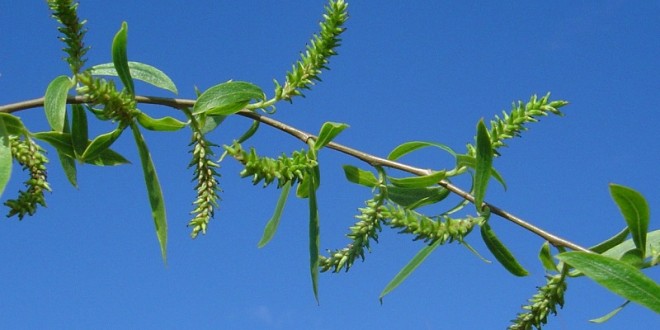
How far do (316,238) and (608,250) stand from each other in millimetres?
686

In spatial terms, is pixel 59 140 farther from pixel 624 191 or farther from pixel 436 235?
Answer: pixel 624 191

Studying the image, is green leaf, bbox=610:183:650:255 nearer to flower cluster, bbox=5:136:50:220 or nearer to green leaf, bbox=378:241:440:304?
green leaf, bbox=378:241:440:304

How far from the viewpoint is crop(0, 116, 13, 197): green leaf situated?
165 centimetres

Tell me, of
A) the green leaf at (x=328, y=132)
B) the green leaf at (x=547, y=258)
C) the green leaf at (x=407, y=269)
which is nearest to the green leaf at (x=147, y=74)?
the green leaf at (x=328, y=132)

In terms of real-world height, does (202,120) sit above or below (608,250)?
above

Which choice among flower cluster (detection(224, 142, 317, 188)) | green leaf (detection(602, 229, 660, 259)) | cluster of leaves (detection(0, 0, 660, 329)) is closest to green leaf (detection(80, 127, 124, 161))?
cluster of leaves (detection(0, 0, 660, 329))

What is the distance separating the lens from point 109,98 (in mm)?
1643

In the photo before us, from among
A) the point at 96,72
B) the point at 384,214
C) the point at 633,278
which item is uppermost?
the point at 96,72

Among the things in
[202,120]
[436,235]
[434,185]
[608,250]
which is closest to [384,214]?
[436,235]

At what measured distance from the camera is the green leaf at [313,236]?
189 cm

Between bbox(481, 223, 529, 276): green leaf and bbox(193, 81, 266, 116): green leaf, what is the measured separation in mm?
609

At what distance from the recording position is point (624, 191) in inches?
67.8

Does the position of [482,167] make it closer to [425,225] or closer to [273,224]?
[425,225]

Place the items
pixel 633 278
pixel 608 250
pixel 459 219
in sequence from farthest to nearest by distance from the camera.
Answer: pixel 608 250, pixel 459 219, pixel 633 278
